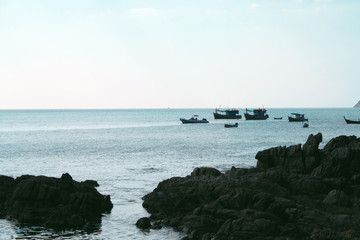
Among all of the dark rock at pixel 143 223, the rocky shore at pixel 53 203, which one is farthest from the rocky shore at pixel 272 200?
the rocky shore at pixel 53 203

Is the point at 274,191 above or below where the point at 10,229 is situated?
above

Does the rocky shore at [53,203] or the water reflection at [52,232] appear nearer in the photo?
the water reflection at [52,232]

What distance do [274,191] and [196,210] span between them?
6.60 meters

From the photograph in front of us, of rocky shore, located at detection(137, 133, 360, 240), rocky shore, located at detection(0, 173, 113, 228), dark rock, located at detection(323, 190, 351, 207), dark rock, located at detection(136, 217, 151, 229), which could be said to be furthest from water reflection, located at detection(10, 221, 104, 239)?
dark rock, located at detection(323, 190, 351, 207)

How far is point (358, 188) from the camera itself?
36.5 metres

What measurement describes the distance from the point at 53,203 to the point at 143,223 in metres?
8.29

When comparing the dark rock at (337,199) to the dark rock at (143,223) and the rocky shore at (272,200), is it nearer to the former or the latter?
the rocky shore at (272,200)

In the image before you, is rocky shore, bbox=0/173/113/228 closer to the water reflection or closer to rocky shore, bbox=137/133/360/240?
the water reflection

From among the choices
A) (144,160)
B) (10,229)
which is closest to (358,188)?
(10,229)

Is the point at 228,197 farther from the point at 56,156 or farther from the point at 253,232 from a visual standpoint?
the point at 56,156

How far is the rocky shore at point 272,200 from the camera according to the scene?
28062 millimetres

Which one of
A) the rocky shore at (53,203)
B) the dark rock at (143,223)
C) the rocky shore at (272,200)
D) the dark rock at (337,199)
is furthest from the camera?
the rocky shore at (53,203)

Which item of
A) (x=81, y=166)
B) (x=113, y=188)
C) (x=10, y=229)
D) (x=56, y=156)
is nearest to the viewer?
(x=10, y=229)

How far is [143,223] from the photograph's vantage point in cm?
3216
